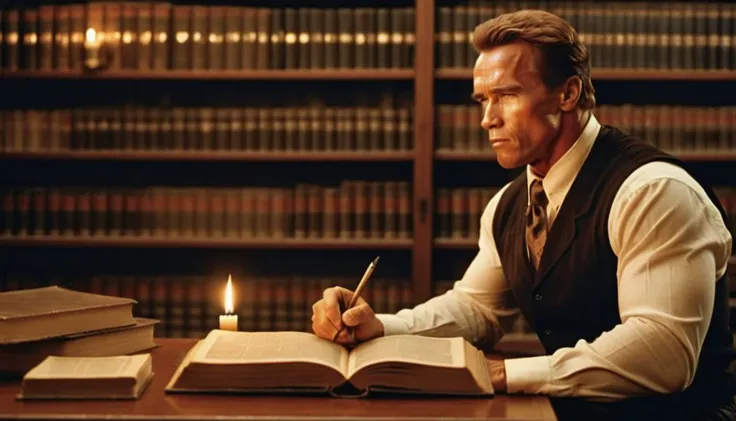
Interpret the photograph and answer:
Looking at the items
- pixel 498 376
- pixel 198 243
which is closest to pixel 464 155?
pixel 198 243

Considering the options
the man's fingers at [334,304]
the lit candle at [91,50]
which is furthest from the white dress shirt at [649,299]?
the lit candle at [91,50]

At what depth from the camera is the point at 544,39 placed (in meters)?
1.62

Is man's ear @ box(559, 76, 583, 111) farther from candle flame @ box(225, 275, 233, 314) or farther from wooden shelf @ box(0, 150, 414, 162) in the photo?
wooden shelf @ box(0, 150, 414, 162)

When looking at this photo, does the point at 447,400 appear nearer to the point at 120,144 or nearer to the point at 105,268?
the point at 120,144

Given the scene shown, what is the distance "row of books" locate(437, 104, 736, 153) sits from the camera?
3.29m

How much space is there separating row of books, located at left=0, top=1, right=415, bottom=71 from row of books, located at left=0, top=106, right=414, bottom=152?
6.1 inches

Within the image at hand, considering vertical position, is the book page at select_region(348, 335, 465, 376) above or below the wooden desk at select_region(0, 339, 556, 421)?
above

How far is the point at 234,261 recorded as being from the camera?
363 cm

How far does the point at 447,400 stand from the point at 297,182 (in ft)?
8.02

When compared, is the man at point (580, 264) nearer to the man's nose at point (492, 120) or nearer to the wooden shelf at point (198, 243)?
the man's nose at point (492, 120)

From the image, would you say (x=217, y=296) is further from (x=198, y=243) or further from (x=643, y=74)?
(x=643, y=74)

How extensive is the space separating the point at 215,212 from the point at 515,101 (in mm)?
1917

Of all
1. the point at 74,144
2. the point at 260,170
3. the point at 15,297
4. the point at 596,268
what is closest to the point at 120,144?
the point at 74,144

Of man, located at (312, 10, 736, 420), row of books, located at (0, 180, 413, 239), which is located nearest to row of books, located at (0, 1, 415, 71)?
row of books, located at (0, 180, 413, 239)
